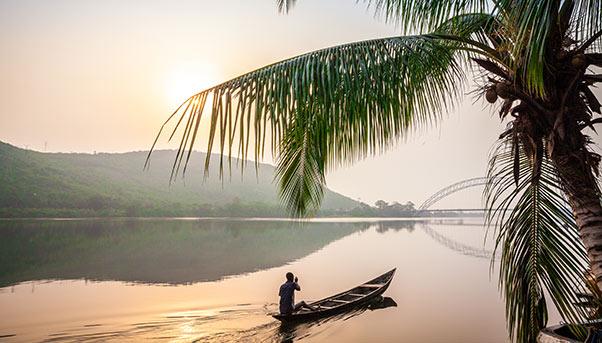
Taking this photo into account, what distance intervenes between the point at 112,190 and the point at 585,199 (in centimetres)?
11673

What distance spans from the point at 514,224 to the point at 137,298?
1888 centimetres

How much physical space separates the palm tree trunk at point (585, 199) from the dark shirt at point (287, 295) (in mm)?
9041

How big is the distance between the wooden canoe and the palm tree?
8374 millimetres

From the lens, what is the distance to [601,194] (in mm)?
4727

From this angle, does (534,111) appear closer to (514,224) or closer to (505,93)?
(505,93)

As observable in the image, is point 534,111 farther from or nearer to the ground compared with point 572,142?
farther from the ground

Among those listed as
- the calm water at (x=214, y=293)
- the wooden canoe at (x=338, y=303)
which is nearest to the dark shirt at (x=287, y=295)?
the wooden canoe at (x=338, y=303)

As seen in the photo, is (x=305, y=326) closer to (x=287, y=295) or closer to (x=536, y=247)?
(x=287, y=295)

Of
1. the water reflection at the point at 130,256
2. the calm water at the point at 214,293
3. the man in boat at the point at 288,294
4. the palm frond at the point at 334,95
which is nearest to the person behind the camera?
the palm frond at the point at 334,95

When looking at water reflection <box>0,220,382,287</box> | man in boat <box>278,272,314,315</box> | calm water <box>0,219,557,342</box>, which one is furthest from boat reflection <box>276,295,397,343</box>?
water reflection <box>0,220,382,287</box>

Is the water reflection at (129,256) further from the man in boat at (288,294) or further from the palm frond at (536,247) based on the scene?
the palm frond at (536,247)

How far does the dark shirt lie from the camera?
Result: 13.0 metres

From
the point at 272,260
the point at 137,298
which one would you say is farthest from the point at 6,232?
the point at 137,298

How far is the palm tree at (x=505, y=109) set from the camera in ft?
13.5
